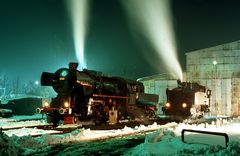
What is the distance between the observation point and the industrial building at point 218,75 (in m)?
40.5

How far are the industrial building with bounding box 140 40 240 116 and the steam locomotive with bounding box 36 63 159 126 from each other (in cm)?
1739

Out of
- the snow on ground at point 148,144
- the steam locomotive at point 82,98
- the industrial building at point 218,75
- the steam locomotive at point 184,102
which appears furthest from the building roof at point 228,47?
the snow on ground at point 148,144

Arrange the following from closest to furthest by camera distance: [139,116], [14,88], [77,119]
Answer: [77,119], [139,116], [14,88]

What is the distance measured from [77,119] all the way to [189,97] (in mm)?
13784

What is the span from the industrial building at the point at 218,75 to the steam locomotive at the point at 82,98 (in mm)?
17386

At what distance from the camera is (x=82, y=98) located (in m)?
23.1

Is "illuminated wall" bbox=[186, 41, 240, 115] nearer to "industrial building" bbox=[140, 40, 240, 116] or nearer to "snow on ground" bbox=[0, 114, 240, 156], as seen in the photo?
"industrial building" bbox=[140, 40, 240, 116]

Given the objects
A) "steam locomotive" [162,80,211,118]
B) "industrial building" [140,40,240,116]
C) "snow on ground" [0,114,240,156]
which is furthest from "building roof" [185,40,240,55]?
"snow on ground" [0,114,240,156]

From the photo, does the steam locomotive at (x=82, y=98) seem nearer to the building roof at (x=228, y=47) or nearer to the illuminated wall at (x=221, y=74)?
the illuminated wall at (x=221, y=74)

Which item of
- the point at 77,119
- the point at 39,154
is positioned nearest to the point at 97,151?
the point at 39,154

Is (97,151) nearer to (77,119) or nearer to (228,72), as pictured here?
(77,119)

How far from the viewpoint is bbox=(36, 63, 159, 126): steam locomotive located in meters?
22.5

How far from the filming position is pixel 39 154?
11.8 metres

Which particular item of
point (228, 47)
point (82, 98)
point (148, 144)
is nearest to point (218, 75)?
point (228, 47)
